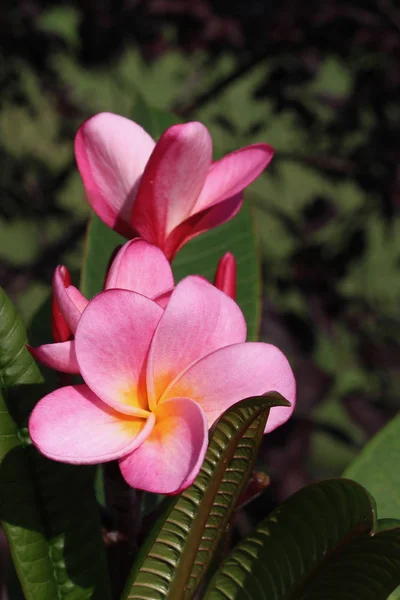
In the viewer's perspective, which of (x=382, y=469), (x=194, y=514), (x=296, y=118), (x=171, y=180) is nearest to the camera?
(x=194, y=514)

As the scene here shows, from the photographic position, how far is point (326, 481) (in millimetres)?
444

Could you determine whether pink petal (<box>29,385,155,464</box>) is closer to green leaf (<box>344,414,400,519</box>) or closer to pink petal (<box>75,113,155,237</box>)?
pink petal (<box>75,113,155,237</box>)

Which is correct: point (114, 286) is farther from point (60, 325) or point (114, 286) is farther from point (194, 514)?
point (194, 514)

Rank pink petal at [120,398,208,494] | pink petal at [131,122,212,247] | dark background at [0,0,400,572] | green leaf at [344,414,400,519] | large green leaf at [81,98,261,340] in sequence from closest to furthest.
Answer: pink petal at [120,398,208,494]
pink petal at [131,122,212,247]
green leaf at [344,414,400,519]
large green leaf at [81,98,261,340]
dark background at [0,0,400,572]

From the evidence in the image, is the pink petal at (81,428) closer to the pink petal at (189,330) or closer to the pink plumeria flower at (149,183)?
the pink petal at (189,330)

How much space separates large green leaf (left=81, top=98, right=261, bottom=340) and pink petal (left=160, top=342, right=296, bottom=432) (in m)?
0.29

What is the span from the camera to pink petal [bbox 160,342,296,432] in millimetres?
441

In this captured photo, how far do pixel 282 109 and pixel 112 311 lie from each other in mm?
1175

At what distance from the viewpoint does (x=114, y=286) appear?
463 millimetres

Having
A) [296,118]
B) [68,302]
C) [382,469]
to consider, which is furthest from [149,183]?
[296,118]

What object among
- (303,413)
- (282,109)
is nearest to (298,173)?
(282,109)

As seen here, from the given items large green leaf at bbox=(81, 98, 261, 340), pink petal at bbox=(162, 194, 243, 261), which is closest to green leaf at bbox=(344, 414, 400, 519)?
large green leaf at bbox=(81, 98, 261, 340)

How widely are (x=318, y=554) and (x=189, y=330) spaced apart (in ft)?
0.49

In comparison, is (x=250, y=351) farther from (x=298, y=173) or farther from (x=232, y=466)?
(x=298, y=173)
